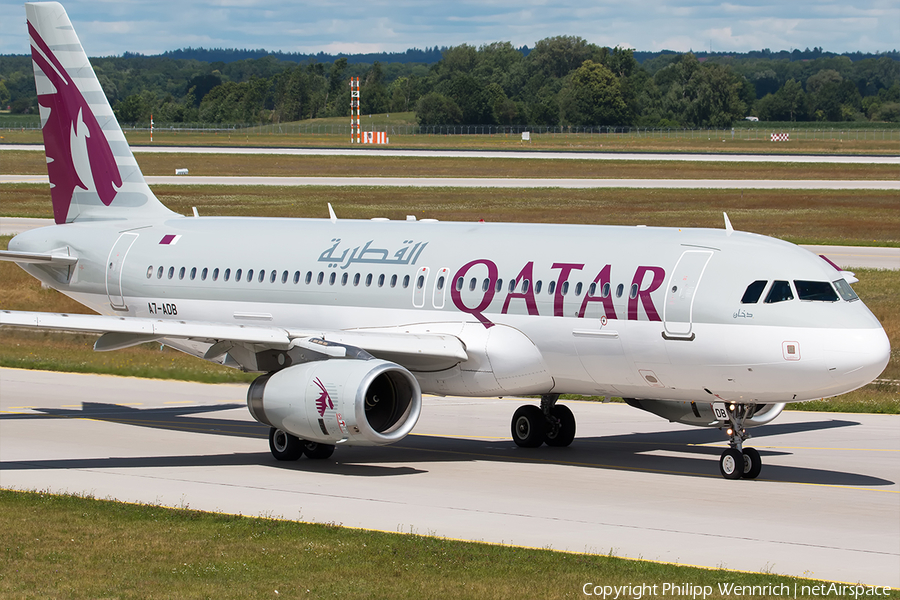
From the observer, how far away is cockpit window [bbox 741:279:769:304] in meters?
22.8

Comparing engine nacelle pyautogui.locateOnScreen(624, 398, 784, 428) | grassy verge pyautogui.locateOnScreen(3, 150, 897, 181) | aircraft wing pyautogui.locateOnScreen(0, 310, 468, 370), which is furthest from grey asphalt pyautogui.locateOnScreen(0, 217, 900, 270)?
grassy verge pyautogui.locateOnScreen(3, 150, 897, 181)

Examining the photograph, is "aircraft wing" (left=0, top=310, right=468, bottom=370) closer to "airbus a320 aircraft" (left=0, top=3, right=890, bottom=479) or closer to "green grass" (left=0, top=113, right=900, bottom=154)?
"airbus a320 aircraft" (left=0, top=3, right=890, bottom=479)

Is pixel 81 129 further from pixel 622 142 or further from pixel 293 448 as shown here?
pixel 622 142

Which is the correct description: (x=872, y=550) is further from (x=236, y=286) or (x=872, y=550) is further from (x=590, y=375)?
(x=236, y=286)

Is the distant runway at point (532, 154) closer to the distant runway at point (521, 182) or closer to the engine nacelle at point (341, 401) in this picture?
the distant runway at point (521, 182)

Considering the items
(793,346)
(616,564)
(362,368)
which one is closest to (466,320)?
(362,368)

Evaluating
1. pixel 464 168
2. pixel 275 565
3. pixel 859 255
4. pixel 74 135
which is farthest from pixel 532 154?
pixel 275 565

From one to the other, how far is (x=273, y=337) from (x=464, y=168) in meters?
96.0

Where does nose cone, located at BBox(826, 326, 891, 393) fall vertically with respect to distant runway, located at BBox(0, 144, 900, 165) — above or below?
above

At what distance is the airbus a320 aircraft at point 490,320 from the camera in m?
22.8

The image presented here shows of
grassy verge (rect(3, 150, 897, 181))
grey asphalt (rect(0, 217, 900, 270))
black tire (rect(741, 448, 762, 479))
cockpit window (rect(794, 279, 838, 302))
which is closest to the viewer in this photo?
cockpit window (rect(794, 279, 838, 302))

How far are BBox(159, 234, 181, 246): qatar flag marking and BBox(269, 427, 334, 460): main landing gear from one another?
681cm

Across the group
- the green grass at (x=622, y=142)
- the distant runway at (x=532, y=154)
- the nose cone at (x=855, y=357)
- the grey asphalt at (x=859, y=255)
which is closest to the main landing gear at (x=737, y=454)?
the nose cone at (x=855, y=357)

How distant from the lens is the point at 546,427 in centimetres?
2827
